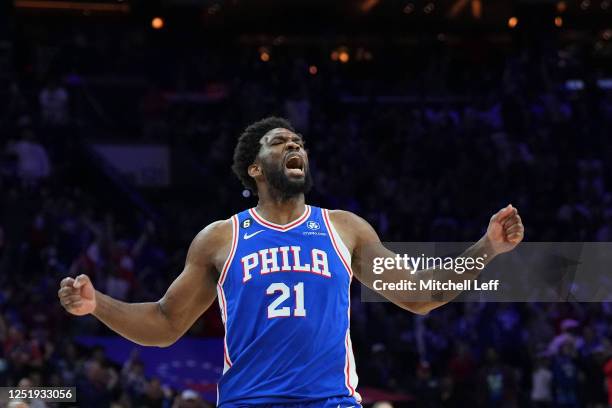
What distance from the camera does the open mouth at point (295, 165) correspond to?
4.90 meters

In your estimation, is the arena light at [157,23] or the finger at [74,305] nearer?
the finger at [74,305]

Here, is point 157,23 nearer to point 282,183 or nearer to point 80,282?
point 282,183

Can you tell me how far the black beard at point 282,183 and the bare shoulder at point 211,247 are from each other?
0.25 metres

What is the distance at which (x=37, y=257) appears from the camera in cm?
1468

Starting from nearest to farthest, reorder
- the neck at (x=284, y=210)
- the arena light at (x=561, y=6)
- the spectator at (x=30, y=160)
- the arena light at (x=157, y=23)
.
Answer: the neck at (x=284, y=210) < the spectator at (x=30, y=160) < the arena light at (x=157, y=23) < the arena light at (x=561, y=6)

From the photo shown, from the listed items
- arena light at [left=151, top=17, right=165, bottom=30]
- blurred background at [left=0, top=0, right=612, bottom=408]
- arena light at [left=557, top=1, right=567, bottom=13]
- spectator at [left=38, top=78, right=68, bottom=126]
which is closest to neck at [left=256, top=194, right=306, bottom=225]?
blurred background at [left=0, top=0, right=612, bottom=408]

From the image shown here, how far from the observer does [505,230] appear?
15.5 ft

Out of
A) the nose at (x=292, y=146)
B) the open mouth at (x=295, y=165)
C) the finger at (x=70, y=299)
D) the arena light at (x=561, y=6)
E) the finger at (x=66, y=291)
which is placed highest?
the arena light at (x=561, y=6)

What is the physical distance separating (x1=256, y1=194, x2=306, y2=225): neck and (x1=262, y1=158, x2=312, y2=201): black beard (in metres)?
0.02

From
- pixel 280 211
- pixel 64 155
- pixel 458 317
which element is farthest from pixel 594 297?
pixel 64 155

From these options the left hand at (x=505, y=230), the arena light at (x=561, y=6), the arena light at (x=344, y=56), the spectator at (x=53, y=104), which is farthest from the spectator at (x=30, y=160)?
the arena light at (x=561, y=6)

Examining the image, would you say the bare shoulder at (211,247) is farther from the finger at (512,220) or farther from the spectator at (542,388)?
the spectator at (542,388)

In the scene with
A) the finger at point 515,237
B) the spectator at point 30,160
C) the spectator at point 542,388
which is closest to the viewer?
the finger at point 515,237

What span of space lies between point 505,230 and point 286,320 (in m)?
0.94
